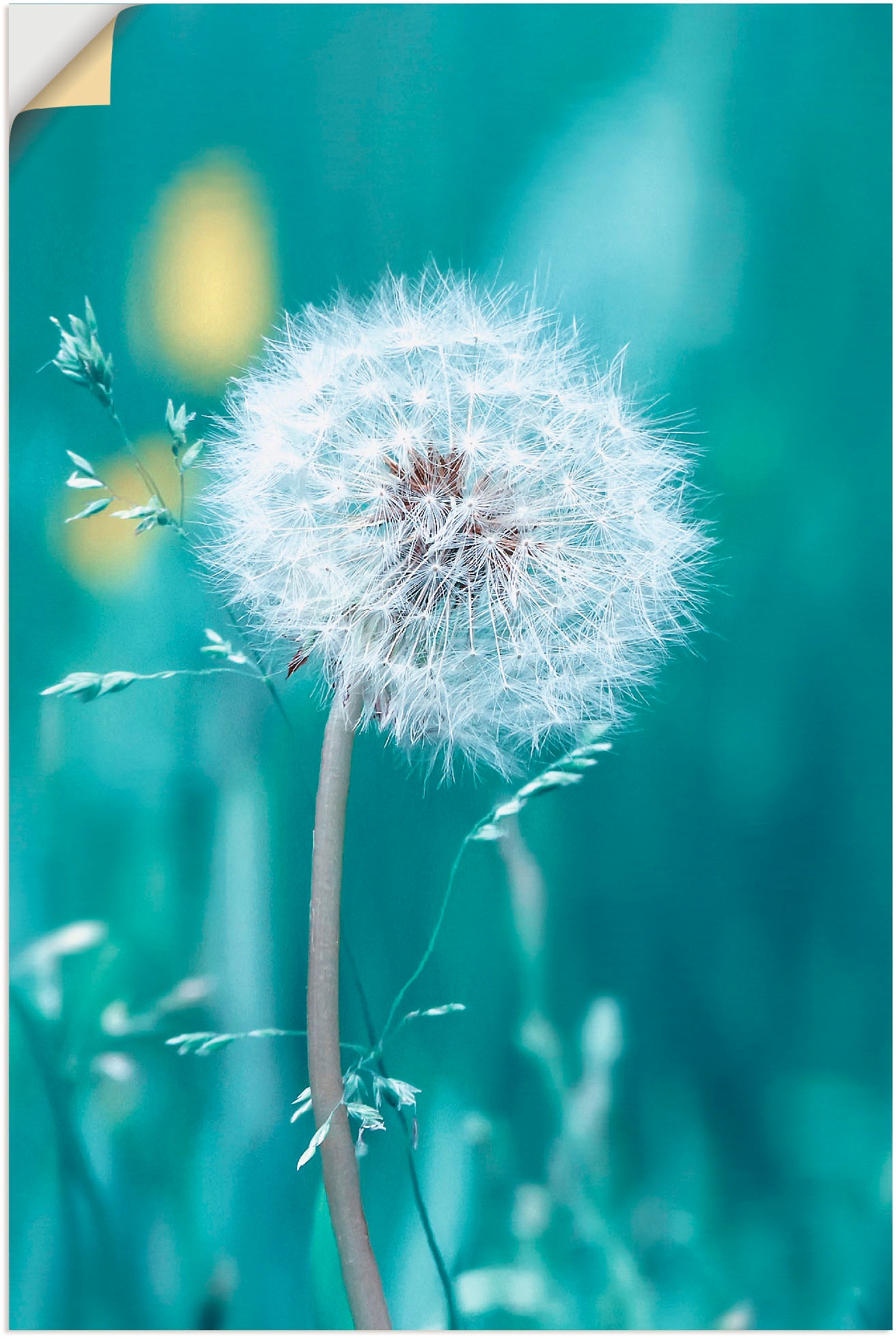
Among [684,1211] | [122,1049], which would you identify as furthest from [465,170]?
[684,1211]

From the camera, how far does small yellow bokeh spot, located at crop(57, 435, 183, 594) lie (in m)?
1.24

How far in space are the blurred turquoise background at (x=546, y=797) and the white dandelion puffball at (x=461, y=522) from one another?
8cm

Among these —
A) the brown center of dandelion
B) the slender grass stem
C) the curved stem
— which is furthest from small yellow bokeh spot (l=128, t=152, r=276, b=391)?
the slender grass stem

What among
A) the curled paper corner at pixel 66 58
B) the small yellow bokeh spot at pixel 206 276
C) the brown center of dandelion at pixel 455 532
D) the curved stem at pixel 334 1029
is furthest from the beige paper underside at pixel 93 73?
the curved stem at pixel 334 1029

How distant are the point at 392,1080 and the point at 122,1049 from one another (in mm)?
402

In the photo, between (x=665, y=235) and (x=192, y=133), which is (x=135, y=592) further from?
(x=665, y=235)

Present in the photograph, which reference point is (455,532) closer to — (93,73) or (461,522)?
(461,522)

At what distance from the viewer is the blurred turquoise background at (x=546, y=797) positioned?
1.22 meters

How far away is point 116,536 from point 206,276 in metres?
0.40

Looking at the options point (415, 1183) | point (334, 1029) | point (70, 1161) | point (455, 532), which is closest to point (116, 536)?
point (455, 532)

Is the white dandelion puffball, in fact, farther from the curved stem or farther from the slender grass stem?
the slender grass stem

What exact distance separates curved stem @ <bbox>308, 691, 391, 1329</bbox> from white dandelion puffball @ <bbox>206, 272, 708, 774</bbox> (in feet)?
0.28

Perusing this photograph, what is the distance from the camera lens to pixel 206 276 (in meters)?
1.23

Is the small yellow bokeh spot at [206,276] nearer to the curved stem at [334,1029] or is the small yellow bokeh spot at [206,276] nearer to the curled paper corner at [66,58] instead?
the curled paper corner at [66,58]
